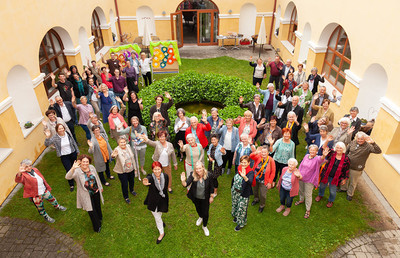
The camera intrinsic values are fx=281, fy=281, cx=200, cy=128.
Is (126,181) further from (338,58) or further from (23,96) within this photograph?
(338,58)

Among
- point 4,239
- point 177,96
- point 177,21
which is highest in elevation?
point 177,21

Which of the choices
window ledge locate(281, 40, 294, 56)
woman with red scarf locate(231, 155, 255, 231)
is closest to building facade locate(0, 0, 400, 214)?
window ledge locate(281, 40, 294, 56)

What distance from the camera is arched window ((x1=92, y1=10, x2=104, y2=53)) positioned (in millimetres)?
15502

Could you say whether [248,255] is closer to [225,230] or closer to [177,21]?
[225,230]

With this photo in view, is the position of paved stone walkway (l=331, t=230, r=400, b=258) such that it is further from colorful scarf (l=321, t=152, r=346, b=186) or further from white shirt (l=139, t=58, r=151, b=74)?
white shirt (l=139, t=58, r=151, b=74)

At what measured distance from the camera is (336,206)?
6.96 meters

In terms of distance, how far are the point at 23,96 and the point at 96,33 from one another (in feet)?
27.2

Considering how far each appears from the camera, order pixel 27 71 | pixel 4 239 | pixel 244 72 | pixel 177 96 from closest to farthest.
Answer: pixel 4 239 < pixel 27 71 < pixel 177 96 < pixel 244 72

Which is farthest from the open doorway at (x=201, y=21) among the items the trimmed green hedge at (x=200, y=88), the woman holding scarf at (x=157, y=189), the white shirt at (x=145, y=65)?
the woman holding scarf at (x=157, y=189)

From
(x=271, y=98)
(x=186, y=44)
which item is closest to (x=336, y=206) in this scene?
(x=271, y=98)

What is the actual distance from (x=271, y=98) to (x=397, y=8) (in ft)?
12.8

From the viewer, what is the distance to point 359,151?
6.40 metres

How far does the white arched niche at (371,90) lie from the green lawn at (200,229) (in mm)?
3031

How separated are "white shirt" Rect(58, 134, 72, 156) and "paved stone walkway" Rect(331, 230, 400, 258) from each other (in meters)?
6.55
